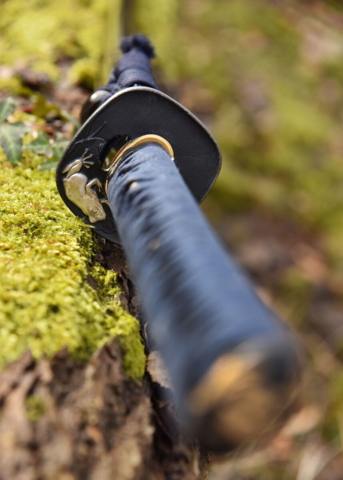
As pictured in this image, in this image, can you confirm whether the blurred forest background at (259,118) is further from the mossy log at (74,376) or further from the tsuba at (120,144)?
the mossy log at (74,376)

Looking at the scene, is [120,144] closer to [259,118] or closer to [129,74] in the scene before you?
[129,74]

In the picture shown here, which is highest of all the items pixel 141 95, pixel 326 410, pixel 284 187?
pixel 141 95

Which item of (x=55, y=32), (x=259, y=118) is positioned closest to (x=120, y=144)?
(x=55, y=32)

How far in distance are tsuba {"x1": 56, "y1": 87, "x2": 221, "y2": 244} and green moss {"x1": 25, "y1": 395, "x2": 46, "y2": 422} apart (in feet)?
1.48

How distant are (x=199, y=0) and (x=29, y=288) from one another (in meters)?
4.52

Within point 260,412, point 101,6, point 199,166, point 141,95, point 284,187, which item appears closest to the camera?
point 260,412

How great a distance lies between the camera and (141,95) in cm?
83

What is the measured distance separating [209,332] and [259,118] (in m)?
3.11

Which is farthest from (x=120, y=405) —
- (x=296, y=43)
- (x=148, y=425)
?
(x=296, y=43)

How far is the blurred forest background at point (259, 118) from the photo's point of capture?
204 cm

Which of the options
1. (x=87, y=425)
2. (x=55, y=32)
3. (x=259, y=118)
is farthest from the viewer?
(x=259, y=118)

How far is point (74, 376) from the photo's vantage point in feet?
2.11

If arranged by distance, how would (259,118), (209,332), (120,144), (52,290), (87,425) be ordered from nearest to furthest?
1. (209,332)
2. (87,425)
3. (52,290)
4. (120,144)
5. (259,118)

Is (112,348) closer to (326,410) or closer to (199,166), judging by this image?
(199,166)
